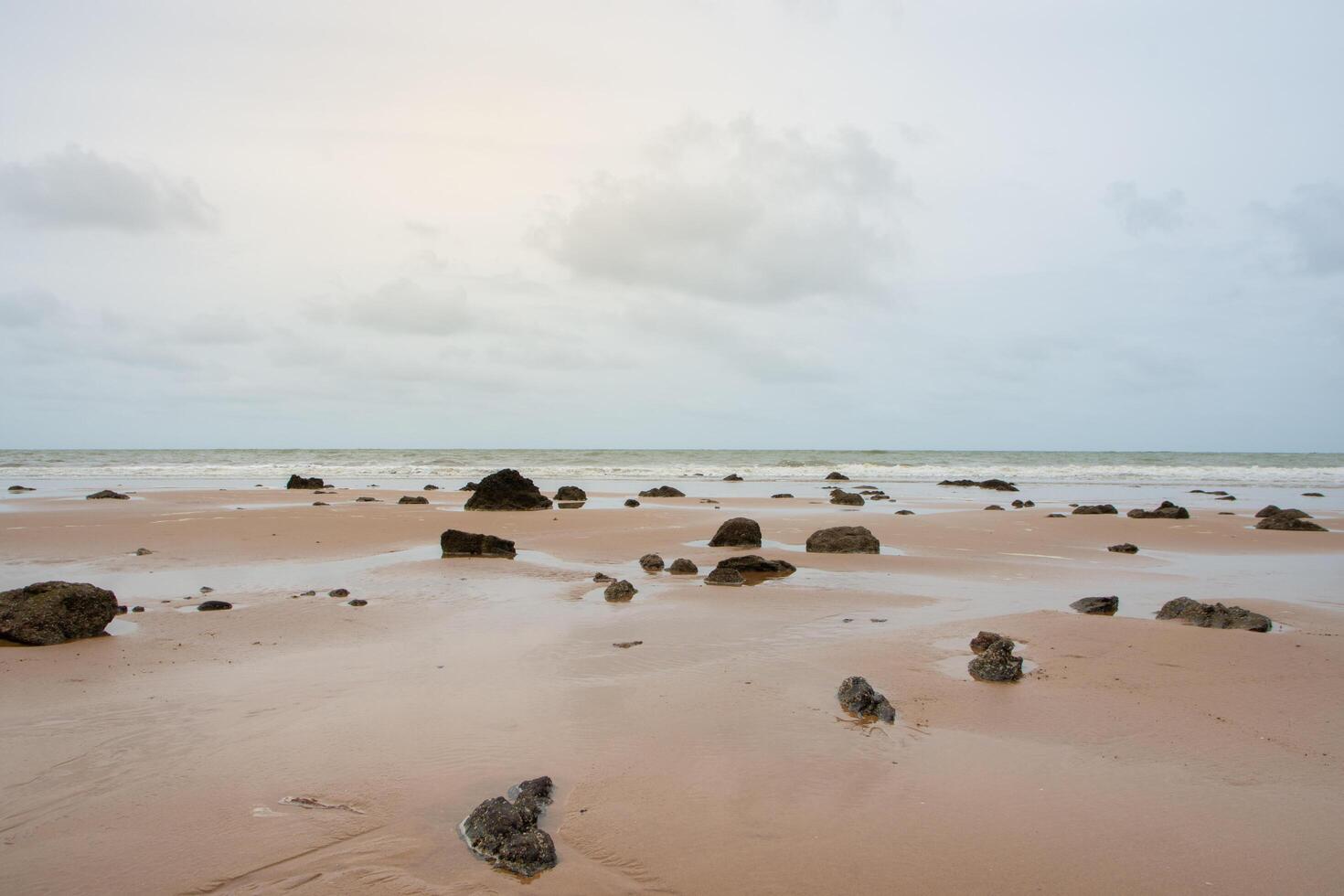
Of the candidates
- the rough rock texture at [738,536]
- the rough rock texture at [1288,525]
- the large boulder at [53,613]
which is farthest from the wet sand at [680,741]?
the rough rock texture at [1288,525]

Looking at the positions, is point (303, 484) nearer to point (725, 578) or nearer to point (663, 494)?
point (663, 494)

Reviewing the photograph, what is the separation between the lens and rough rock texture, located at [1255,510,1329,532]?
709 inches

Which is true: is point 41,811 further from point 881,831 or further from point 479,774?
point 881,831

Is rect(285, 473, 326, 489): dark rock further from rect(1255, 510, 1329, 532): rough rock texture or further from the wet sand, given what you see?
rect(1255, 510, 1329, 532): rough rock texture

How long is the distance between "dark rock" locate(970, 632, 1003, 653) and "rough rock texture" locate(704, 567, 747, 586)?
3993 mm

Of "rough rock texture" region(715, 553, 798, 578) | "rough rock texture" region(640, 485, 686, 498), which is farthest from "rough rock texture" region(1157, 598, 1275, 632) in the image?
"rough rock texture" region(640, 485, 686, 498)

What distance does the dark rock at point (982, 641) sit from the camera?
668 cm

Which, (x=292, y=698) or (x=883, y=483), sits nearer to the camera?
(x=292, y=698)

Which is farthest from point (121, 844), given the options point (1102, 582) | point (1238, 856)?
point (1102, 582)

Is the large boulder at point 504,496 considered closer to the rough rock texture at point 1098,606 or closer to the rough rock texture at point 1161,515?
the rough rock texture at point 1161,515

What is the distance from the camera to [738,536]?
14.4 meters

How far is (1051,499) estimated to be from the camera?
99.6 ft

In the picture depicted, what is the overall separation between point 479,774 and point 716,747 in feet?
4.57

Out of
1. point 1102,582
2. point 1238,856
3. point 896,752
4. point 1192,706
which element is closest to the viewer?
point 1238,856
